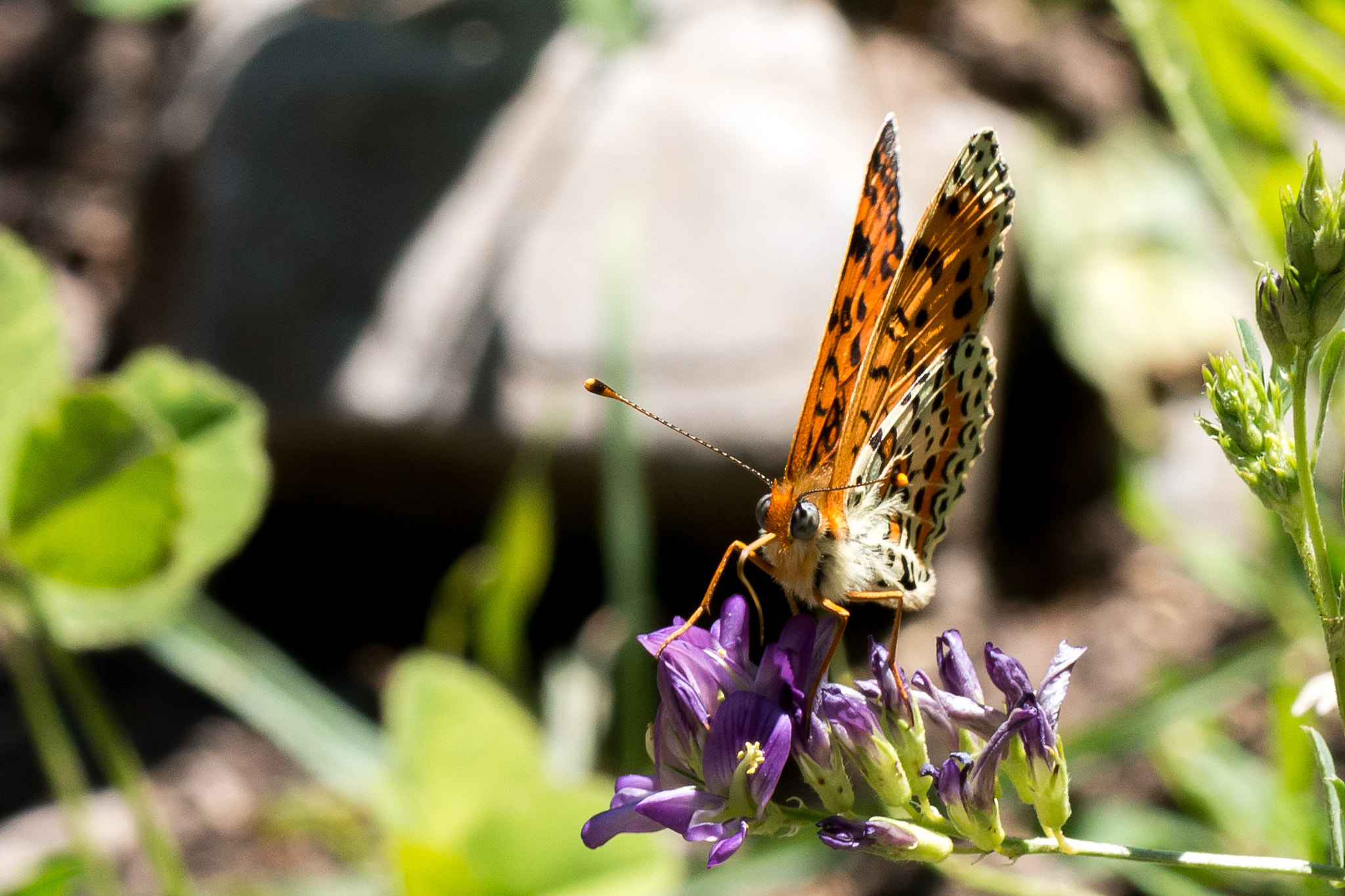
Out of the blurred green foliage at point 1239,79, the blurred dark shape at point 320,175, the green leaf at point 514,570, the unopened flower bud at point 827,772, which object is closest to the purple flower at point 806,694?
the unopened flower bud at point 827,772

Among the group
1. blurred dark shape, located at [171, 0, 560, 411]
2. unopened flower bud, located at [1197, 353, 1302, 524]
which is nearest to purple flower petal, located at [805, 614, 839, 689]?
unopened flower bud, located at [1197, 353, 1302, 524]

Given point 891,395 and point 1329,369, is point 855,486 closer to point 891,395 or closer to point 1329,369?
point 891,395

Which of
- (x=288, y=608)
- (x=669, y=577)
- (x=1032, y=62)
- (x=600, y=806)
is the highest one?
(x=1032, y=62)

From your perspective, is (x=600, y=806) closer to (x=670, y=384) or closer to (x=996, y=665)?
(x=996, y=665)

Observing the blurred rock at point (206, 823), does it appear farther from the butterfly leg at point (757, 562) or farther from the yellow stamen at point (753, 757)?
the yellow stamen at point (753, 757)

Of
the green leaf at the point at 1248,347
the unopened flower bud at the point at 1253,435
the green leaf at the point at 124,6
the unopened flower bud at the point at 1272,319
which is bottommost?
the green leaf at the point at 124,6

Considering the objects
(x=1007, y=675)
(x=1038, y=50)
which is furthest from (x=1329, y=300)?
(x=1038, y=50)

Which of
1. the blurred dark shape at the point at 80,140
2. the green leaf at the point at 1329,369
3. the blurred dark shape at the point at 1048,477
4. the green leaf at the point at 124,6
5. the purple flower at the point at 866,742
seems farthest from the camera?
the blurred dark shape at the point at 80,140

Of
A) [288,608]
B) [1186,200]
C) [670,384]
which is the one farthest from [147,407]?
[1186,200]
